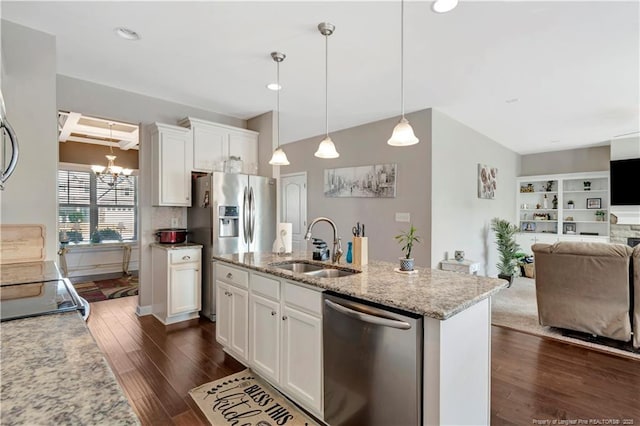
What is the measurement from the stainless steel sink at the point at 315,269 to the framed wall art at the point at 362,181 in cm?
249

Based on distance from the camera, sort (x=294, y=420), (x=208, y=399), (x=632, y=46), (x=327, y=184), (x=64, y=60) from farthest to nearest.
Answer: (x=327, y=184) → (x=64, y=60) → (x=632, y=46) → (x=208, y=399) → (x=294, y=420)

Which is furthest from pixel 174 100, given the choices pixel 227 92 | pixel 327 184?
pixel 327 184

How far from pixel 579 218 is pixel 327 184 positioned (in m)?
5.71

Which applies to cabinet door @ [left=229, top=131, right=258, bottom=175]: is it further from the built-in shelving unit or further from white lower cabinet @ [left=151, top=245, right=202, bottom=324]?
the built-in shelving unit

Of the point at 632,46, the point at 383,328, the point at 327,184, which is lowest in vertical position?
the point at 383,328

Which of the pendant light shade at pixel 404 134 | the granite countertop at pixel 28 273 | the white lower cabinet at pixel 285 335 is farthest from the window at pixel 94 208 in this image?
the pendant light shade at pixel 404 134

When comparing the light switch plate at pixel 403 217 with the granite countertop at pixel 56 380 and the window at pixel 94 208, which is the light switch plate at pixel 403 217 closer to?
the granite countertop at pixel 56 380

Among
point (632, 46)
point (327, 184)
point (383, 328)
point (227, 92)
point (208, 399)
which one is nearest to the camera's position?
point (383, 328)

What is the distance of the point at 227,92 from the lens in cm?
380

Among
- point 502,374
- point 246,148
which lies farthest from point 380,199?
point 502,374

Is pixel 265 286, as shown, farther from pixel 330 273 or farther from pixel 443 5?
pixel 443 5

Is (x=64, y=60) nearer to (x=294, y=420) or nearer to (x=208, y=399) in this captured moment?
(x=208, y=399)

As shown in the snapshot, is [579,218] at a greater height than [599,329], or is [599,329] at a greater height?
[579,218]

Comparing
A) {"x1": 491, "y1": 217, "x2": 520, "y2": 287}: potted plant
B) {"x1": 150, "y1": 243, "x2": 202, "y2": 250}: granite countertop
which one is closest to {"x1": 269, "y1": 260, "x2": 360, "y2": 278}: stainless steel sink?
{"x1": 150, "y1": 243, "x2": 202, "y2": 250}: granite countertop
